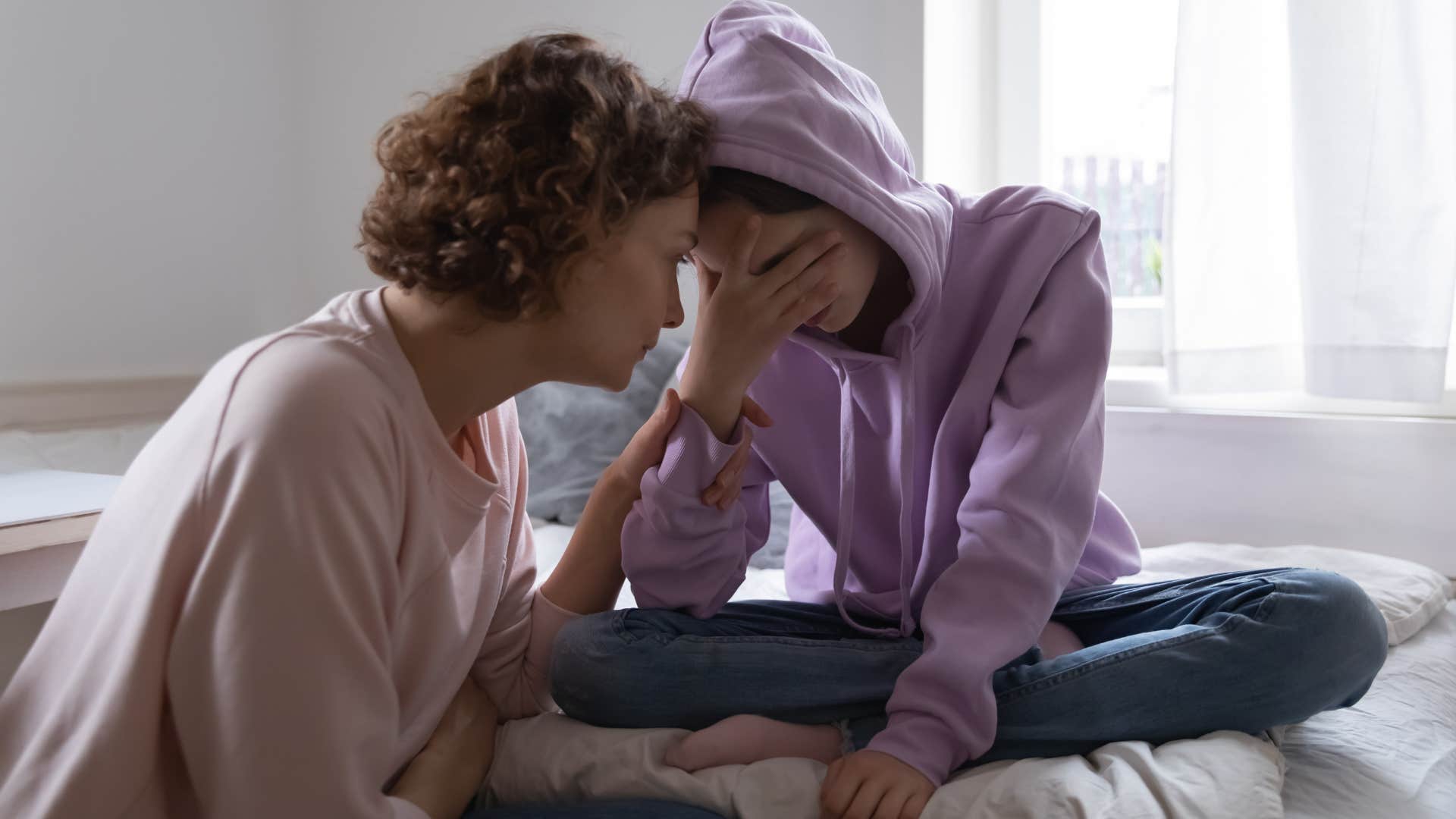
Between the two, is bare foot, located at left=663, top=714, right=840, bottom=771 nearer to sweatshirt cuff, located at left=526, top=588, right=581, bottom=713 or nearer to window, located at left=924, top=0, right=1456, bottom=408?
sweatshirt cuff, located at left=526, top=588, right=581, bottom=713

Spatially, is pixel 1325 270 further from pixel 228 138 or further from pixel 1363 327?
pixel 228 138

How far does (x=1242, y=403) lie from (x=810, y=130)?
1218 millimetres

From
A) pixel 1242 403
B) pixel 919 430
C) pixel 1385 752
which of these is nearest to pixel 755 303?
pixel 919 430

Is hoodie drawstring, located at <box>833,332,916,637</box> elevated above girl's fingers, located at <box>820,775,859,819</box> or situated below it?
above

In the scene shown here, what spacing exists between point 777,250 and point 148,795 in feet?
2.00

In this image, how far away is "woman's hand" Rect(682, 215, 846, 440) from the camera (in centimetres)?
96

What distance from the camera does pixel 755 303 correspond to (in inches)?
38.0

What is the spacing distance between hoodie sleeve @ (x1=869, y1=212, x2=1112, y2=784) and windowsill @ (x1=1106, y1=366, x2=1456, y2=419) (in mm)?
740

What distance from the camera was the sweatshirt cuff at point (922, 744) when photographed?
0.85 meters

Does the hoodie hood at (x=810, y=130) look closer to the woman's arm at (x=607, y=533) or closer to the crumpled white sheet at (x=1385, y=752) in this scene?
the woman's arm at (x=607, y=533)

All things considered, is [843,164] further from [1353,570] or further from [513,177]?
[1353,570]

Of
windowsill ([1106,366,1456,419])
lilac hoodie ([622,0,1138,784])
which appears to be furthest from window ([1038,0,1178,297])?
lilac hoodie ([622,0,1138,784])

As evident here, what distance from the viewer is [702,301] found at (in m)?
1.05

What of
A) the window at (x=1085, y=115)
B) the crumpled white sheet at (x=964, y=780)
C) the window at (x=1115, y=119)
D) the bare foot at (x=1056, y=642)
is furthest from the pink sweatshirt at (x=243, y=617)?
the window at (x=1115, y=119)
